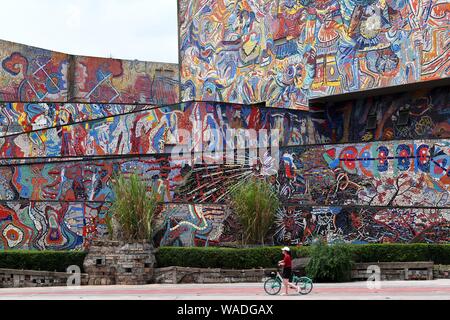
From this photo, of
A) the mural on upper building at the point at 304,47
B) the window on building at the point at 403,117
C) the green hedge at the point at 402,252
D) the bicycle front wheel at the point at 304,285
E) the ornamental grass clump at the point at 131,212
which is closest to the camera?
the bicycle front wheel at the point at 304,285

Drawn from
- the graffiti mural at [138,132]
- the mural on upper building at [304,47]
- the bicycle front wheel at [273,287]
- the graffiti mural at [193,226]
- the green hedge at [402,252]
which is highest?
the mural on upper building at [304,47]

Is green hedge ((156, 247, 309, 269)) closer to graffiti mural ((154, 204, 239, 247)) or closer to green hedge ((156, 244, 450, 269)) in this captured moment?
green hedge ((156, 244, 450, 269))

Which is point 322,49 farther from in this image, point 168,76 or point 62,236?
point 168,76

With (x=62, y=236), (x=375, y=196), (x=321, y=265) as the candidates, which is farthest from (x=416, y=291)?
(x=62, y=236)

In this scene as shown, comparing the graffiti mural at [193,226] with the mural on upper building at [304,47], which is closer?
the graffiti mural at [193,226]

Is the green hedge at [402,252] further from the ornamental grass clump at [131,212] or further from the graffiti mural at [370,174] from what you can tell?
the ornamental grass clump at [131,212]

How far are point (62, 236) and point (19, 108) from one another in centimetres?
1297

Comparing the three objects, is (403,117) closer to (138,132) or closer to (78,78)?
(138,132)

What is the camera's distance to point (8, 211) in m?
26.4

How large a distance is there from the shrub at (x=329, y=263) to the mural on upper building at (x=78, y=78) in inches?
967

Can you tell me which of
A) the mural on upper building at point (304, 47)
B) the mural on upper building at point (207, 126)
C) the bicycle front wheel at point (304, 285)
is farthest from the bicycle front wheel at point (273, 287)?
the mural on upper building at point (304, 47)

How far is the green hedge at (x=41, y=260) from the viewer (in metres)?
24.3

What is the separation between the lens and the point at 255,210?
25.5 m

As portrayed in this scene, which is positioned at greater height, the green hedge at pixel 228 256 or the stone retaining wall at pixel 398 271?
the green hedge at pixel 228 256
